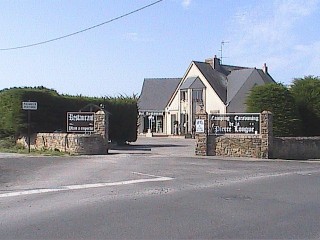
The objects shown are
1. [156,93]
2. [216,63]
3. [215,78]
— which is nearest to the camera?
[215,78]

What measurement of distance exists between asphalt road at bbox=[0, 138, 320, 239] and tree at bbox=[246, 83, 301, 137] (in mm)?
8570

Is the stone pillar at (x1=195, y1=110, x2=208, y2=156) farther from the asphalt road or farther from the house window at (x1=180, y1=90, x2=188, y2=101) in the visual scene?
the house window at (x1=180, y1=90, x2=188, y2=101)

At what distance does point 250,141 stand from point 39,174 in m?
12.4

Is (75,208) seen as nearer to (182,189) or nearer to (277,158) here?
(182,189)

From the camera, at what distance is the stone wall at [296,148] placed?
27.5 metres

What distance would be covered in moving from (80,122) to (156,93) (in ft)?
132

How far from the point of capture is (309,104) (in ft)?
105

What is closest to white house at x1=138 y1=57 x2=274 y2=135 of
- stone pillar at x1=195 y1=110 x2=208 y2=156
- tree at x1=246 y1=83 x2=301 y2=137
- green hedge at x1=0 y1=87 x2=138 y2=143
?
green hedge at x1=0 y1=87 x2=138 y2=143

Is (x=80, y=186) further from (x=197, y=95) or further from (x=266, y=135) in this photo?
(x=197, y=95)

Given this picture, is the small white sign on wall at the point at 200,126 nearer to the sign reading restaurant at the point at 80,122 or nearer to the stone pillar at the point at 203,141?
the stone pillar at the point at 203,141

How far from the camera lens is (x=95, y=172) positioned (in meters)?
18.9

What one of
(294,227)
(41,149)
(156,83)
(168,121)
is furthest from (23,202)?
(156,83)

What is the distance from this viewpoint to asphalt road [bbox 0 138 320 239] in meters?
8.77

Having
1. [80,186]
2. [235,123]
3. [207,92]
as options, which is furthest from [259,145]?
[207,92]
